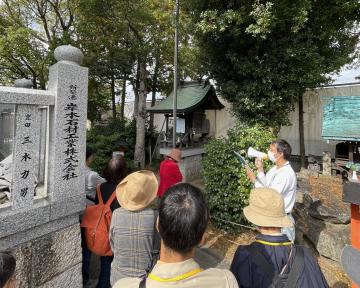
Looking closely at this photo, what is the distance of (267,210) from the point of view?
1.96 m

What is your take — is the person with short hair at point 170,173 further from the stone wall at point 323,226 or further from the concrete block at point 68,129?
the stone wall at point 323,226

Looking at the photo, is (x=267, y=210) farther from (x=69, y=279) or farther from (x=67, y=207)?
(x=69, y=279)

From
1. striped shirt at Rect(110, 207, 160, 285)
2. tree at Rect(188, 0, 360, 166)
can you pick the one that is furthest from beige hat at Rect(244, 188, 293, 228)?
tree at Rect(188, 0, 360, 166)

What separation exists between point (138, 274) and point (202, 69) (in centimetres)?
830

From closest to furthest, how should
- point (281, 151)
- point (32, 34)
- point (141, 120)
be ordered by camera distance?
point (281, 151), point (32, 34), point (141, 120)

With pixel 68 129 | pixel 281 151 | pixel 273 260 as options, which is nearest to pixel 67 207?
pixel 68 129

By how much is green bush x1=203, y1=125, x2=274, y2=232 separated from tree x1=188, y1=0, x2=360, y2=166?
2.53 m

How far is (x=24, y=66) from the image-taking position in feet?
39.4

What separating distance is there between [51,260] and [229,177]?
3.62 meters

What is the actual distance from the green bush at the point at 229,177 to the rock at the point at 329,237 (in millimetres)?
1354

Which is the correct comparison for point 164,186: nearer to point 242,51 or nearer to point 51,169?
point 51,169

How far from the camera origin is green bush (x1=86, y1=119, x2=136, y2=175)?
11516mm

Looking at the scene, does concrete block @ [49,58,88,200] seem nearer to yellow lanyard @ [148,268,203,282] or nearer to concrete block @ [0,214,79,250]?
concrete block @ [0,214,79,250]

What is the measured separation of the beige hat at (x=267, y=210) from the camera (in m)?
1.91
